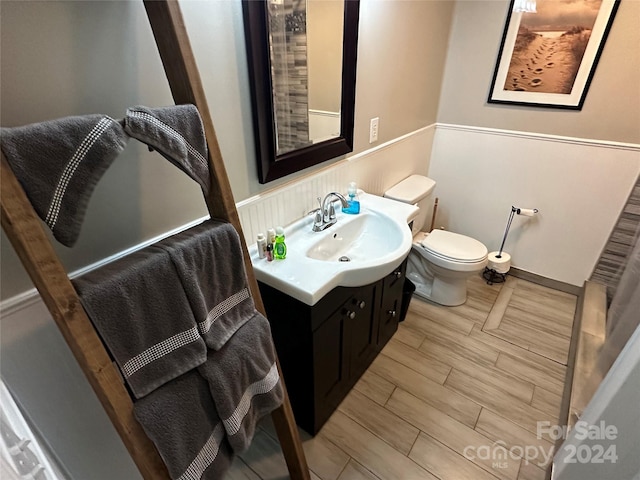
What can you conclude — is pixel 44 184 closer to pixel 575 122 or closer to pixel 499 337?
pixel 499 337

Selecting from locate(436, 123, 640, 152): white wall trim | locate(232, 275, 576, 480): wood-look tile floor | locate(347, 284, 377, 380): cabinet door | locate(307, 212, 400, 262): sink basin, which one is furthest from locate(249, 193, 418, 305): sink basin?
locate(436, 123, 640, 152): white wall trim

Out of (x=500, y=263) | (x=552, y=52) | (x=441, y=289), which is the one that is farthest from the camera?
(x=500, y=263)

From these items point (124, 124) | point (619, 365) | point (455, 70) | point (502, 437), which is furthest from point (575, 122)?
point (124, 124)

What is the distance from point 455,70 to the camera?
2176 mm

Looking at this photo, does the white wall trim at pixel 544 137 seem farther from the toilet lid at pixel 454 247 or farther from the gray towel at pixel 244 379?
the gray towel at pixel 244 379

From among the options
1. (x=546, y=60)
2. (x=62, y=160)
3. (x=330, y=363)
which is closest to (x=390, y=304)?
(x=330, y=363)

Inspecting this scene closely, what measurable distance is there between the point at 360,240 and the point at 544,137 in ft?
4.75

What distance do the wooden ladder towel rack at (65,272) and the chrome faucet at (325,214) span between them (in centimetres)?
56

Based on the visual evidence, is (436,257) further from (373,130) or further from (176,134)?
(176,134)

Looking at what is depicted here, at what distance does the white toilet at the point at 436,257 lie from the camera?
1.93 meters

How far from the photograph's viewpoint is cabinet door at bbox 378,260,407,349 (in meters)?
1.60

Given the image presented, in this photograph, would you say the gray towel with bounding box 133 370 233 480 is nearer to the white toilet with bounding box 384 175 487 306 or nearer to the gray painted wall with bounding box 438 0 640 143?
the white toilet with bounding box 384 175 487 306

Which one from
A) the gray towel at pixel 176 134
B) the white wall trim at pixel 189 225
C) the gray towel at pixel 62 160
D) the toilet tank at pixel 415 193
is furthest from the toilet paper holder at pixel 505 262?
the gray towel at pixel 62 160

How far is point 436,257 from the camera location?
1.96 m
